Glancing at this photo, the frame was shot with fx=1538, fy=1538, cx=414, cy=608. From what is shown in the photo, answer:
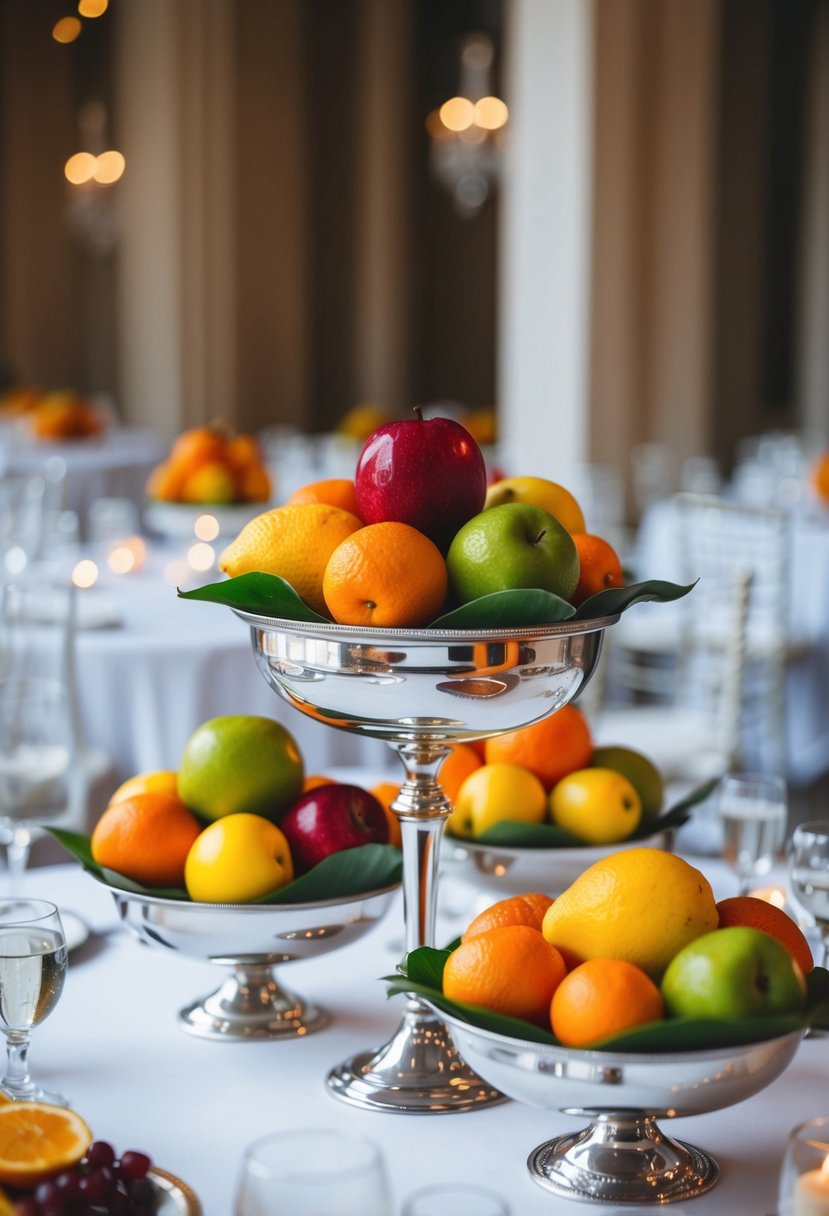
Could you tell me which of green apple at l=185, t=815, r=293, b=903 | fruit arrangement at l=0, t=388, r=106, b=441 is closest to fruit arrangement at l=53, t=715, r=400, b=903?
green apple at l=185, t=815, r=293, b=903

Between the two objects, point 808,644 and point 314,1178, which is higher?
point 314,1178

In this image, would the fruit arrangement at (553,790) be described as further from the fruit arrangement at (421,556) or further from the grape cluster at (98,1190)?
the grape cluster at (98,1190)

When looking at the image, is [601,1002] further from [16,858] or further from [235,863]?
[16,858]

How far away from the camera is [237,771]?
4.00ft

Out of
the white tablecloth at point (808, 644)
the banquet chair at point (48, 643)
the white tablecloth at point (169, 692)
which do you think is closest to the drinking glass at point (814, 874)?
the banquet chair at point (48, 643)

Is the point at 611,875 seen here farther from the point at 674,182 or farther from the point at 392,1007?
the point at 674,182

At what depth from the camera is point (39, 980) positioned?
3.34 ft

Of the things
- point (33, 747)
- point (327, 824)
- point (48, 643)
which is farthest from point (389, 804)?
point (48, 643)

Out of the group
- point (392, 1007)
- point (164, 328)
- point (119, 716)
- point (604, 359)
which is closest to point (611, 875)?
point (392, 1007)

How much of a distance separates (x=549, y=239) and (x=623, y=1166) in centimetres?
565

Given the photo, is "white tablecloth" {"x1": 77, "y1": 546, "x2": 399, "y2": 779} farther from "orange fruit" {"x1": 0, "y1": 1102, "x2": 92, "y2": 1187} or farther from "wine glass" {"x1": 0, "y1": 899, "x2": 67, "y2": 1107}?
"orange fruit" {"x1": 0, "y1": 1102, "x2": 92, "y2": 1187}

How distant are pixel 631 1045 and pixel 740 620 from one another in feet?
8.42

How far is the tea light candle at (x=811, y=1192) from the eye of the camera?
73 cm

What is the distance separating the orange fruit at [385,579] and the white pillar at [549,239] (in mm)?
5111
